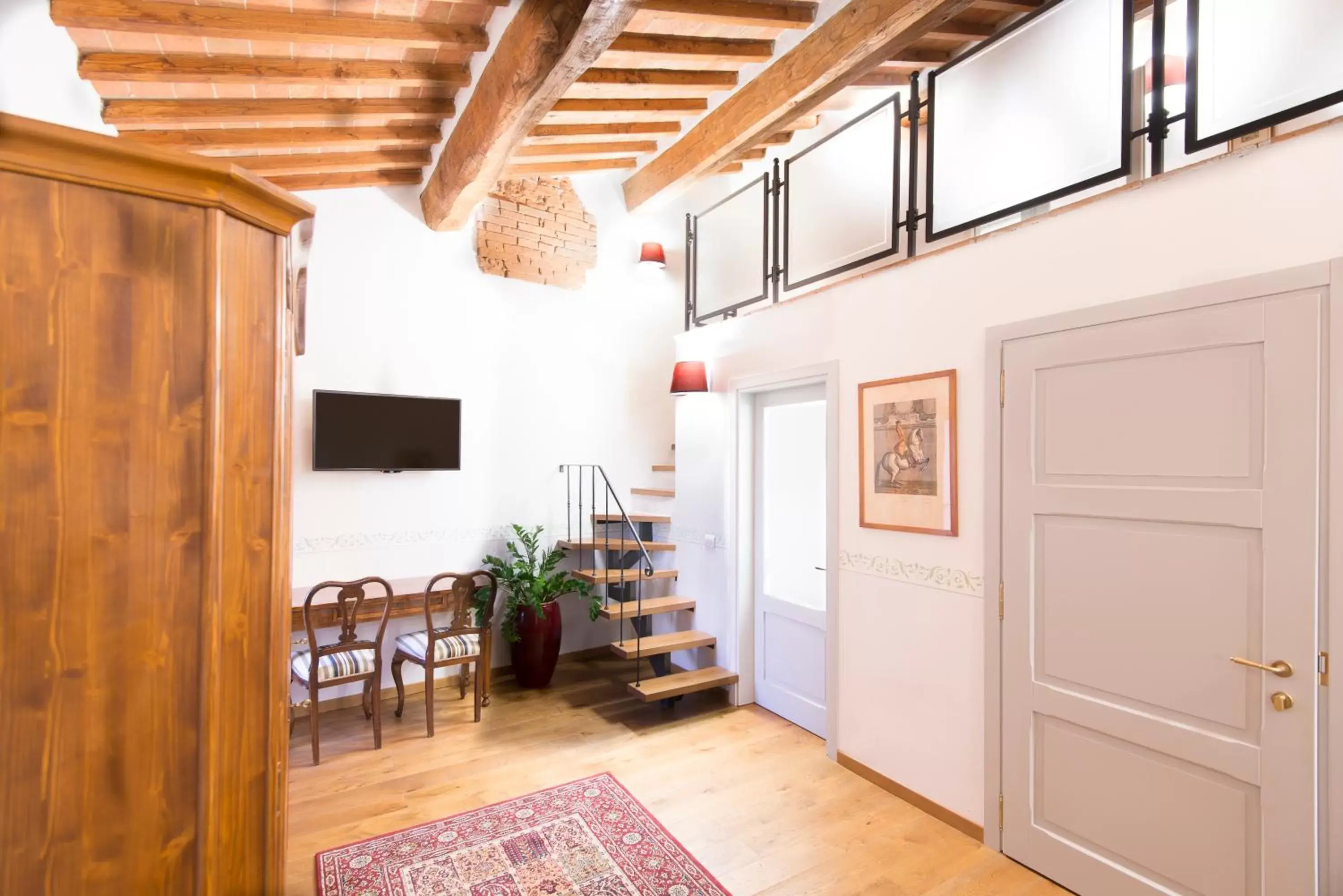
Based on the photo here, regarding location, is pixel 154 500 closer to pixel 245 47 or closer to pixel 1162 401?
pixel 245 47

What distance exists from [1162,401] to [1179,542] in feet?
1.51

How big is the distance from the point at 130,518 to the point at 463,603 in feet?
9.40

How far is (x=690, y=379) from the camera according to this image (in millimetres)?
4137

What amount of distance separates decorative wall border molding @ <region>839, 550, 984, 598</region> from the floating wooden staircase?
130cm

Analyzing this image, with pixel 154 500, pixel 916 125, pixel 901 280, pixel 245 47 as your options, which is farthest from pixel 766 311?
pixel 154 500

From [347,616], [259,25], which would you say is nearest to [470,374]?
[347,616]

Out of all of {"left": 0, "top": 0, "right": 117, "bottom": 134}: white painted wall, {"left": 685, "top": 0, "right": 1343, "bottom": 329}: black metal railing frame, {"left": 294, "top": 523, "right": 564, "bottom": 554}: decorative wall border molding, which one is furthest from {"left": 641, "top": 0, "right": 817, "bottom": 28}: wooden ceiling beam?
{"left": 294, "top": 523, "right": 564, "bottom": 554}: decorative wall border molding

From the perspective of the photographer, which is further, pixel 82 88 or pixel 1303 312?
pixel 82 88

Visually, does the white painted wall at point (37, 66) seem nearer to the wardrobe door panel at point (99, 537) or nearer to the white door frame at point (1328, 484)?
the wardrobe door panel at point (99, 537)

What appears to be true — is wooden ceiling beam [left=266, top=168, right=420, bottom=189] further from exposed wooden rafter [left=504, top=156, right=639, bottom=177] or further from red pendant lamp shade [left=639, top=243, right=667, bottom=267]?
red pendant lamp shade [left=639, top=243, right=667, bottom=267]

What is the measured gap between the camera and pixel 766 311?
379 centimetres

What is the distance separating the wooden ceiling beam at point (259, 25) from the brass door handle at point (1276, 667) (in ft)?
11.9

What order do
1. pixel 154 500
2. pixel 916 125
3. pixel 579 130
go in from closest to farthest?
1. pixel 154 500
2. pixel 916 125
3. pixel 579 130

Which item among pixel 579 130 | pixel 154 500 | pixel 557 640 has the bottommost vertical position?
pixel 557 640
